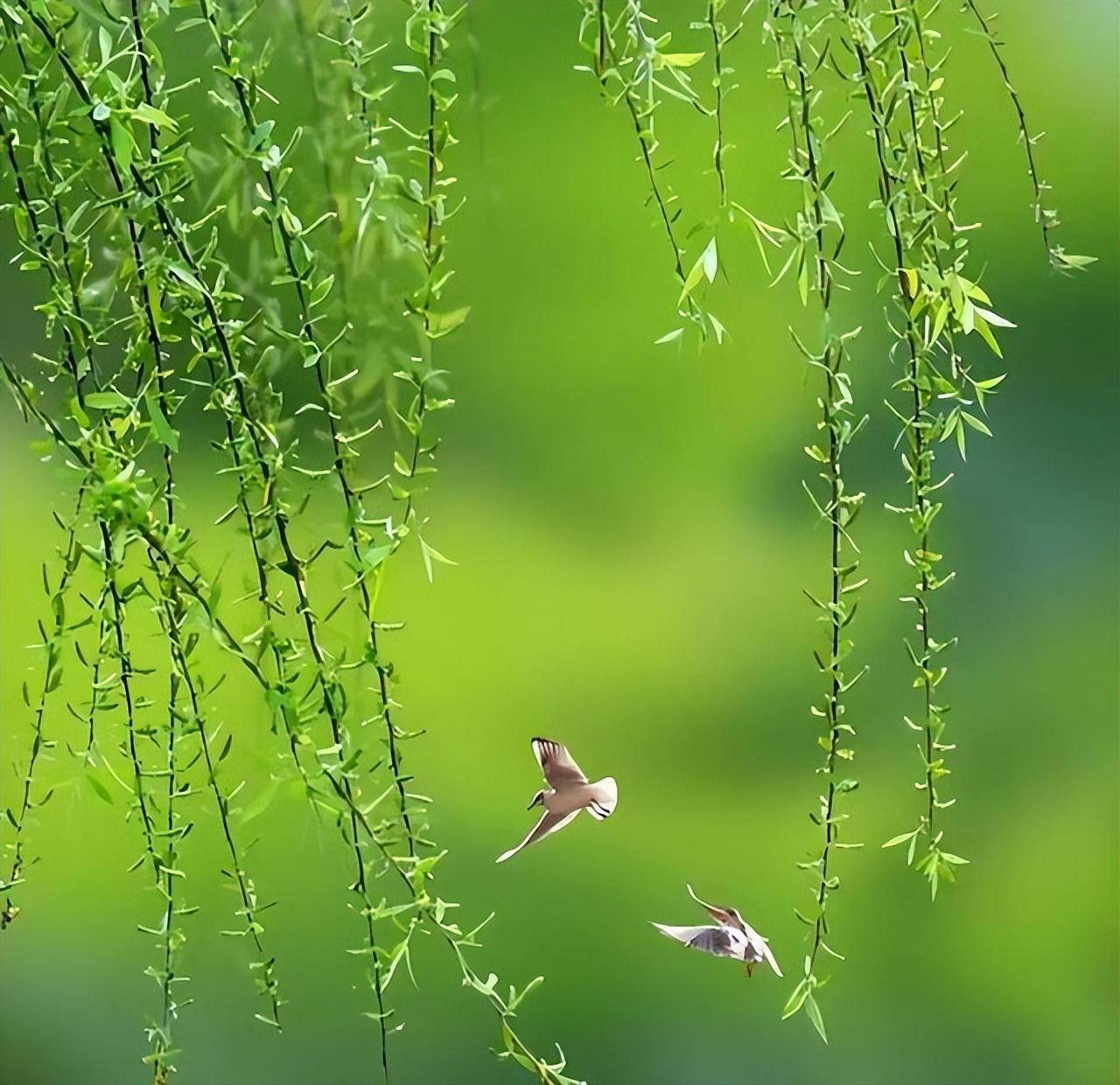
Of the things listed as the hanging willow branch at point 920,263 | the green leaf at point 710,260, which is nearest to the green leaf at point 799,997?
the hanging willow branch at point 920,263

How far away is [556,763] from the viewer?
867 millimetres

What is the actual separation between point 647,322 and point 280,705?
1.40 ft

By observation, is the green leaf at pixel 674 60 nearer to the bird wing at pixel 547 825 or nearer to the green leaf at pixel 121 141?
the green leaf at pixel 121 141

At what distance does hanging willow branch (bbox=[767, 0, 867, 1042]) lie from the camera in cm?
69

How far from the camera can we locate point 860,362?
874 millimetres

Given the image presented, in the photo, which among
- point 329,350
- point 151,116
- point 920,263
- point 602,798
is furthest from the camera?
point 602,798

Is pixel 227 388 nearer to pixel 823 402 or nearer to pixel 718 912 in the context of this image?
pixel 823 402

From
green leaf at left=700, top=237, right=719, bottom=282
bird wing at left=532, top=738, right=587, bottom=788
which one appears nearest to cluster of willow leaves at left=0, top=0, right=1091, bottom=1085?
green leaf at left=700, top=237, right=719, bottom=282

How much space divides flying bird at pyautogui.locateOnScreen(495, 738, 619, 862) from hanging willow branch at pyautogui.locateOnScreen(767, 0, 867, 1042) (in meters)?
0.17

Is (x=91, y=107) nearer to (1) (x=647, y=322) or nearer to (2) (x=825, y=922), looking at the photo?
(1) (x=647, y=322)

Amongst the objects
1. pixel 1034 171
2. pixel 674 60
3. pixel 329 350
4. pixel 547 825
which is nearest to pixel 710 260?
pixel 674 60

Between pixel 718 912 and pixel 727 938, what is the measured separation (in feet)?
0.12

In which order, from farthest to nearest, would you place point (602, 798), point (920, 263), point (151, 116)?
point (602, 798) < point (920, 263) < point (151, 116)

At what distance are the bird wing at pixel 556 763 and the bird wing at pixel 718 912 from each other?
5.7 inches
